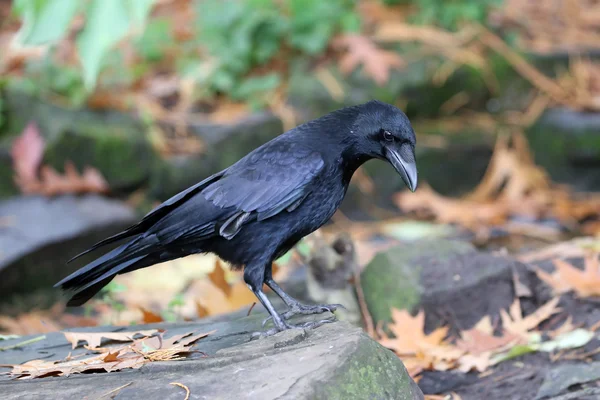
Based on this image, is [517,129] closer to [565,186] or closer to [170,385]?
[565,186]

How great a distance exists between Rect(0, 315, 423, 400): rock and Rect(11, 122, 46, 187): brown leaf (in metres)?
3.36

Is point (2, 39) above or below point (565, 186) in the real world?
above

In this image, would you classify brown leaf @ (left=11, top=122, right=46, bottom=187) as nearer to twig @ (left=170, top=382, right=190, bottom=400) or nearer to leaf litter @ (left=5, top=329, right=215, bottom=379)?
leaf litter @ (left=5, top=329, right=215, bottom=379)

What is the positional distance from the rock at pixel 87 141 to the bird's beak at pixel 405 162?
335cm

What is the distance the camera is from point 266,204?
305cm

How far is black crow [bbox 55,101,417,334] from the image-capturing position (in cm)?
307

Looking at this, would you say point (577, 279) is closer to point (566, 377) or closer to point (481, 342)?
point (481, 342)

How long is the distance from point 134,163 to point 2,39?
2.84 m

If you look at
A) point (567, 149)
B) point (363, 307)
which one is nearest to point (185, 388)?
point (363, 307)

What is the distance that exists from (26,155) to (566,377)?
429 centimetres

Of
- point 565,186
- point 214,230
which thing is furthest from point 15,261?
point 565,186

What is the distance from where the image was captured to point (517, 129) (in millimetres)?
6695

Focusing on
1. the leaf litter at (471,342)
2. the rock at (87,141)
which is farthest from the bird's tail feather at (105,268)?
the rock at (87,141)

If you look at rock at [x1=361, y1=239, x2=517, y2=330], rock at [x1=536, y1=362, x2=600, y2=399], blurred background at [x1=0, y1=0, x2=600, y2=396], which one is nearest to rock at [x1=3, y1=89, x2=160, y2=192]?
blurred background at [x1=0, y1=0, x2=600, y2=396]
